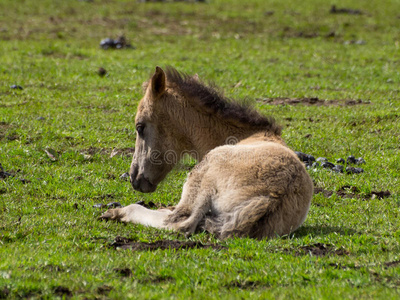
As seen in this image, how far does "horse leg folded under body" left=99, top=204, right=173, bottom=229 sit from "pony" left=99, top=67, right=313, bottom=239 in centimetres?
1

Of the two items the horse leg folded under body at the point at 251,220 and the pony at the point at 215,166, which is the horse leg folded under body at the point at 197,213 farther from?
the horse leg folded under body at the point at 251,220

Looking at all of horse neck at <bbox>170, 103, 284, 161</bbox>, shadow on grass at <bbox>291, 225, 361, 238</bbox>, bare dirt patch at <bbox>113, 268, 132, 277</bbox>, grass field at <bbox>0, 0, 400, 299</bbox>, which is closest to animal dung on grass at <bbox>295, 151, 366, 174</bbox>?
grass field at <bbox>0, 0, 400, 299</bbox>

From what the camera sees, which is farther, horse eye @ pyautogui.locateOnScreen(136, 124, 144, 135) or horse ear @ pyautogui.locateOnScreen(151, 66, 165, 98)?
horse eye @ pyautogui.locateOnScreen(136, 124, 144, 135)

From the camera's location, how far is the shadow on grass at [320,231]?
6.71 m

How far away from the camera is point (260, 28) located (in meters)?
26.0

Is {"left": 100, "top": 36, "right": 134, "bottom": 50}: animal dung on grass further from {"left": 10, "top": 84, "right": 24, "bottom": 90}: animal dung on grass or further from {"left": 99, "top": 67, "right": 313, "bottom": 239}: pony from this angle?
{"left": 99, "top": 67, "right": 313, "bottom": 239}: pony

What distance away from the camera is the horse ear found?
25.2ft

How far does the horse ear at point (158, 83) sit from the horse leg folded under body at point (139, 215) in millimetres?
1717

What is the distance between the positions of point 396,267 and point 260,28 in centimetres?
2175

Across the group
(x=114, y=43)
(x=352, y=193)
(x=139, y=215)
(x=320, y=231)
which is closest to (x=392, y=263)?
(x=320, y=231)

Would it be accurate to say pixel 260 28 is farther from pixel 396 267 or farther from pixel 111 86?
pixel 396 267

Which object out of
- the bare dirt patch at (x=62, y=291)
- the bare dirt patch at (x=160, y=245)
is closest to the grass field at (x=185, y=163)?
the bare dirt patch at (x=62, y=291)

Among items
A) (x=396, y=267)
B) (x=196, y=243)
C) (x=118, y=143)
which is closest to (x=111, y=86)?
(x=118, y=143)

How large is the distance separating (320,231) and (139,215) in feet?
7.45
